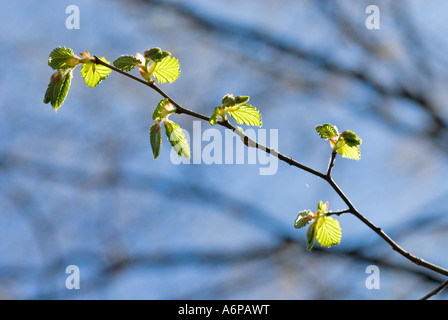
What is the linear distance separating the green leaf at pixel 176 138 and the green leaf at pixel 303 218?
0.20 metres

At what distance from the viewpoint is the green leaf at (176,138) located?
2.38 ft

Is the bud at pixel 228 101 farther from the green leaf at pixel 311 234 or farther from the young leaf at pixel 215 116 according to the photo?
the green leaf at pixel 311 234

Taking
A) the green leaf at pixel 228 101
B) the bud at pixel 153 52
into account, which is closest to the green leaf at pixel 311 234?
the green leaf at pixel 228 101

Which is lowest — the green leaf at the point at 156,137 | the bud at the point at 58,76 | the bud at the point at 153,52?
the green leaf at the point at 156,137

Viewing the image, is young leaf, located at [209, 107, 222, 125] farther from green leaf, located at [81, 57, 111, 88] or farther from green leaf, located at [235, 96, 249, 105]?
green leaf, located at [81, 57, 111, 88]

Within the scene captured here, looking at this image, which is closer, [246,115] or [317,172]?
[317,172]

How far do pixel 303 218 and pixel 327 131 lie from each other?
0.48 ft

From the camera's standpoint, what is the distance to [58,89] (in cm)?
71

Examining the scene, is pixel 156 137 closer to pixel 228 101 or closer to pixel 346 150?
pixel 228 101

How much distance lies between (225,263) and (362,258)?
1.11m

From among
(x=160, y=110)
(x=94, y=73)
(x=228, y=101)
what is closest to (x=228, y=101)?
(x=228, y=101)

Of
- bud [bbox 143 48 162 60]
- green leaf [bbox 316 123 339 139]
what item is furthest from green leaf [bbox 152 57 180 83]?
green leaf [bbox 316 123 339 139]

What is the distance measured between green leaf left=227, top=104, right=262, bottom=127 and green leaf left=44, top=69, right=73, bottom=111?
26 centimetres
